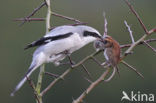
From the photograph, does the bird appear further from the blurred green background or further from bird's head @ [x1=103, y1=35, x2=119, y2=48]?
the blurred green background

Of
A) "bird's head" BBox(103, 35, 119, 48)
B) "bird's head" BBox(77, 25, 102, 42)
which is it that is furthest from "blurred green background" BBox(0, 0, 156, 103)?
"bird's head" BBox(103, 35, 119, 48)

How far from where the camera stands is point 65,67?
1002cm

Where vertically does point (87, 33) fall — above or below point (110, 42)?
below

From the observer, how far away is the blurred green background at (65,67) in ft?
35.4

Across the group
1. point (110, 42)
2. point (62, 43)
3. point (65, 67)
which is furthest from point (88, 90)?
point (65, 67)

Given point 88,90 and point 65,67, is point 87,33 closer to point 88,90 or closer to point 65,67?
point 88,90

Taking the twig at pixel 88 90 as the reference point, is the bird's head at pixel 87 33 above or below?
below

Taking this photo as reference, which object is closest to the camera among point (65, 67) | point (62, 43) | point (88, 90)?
point (88, 90)

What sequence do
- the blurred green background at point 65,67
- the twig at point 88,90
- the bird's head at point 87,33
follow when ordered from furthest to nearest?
the blurred green background at point 65,67 → the bird's head at point 87,33 → the twig at point 88,90

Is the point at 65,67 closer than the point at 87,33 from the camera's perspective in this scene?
No

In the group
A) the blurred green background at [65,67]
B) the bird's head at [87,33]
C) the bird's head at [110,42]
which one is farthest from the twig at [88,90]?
the blurred green background at [65,67]

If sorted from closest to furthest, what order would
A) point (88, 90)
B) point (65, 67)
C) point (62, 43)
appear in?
point (88, 90), point (62, 43), point (65, 67)

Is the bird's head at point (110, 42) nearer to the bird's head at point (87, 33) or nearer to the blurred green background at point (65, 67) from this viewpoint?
the bird's head at point (87, 33)

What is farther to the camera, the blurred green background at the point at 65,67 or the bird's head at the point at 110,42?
the blurred green background at the point at 65,67
